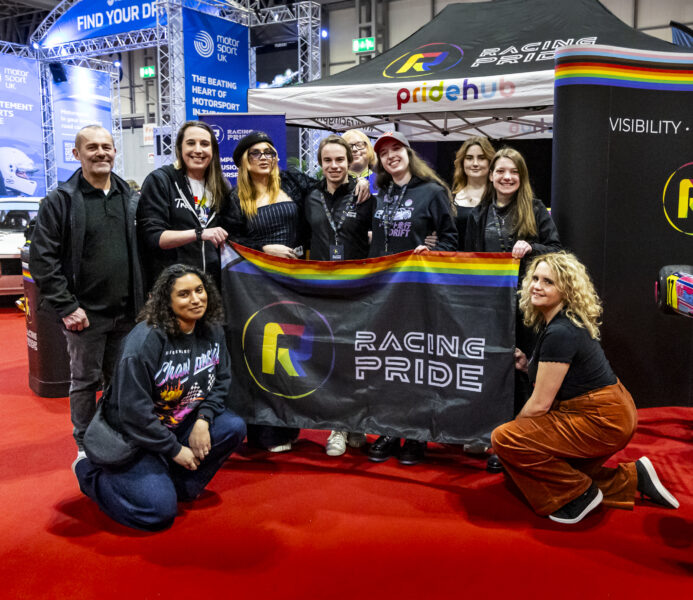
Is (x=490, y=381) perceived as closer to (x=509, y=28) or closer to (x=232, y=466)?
(x=232, y=466)

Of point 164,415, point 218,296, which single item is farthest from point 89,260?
point 164,415

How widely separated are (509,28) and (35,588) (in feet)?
20.5

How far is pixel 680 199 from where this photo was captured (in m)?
3.82

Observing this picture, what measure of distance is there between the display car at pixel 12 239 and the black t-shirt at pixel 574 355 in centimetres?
792

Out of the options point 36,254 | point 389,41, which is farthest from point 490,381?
point 389,41

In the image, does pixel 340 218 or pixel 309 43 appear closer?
pixel 340 218

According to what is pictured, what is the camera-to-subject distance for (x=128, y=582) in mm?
2316

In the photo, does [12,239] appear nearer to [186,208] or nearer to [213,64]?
[213,64]

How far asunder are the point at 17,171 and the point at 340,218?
39.9 ft

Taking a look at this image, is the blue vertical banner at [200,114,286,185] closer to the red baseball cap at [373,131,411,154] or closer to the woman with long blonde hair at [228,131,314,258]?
the woman with long blonde hair at [228,131,314,258]

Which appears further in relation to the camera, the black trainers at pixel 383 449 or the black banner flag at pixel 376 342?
the black trainers at pixel 383 449

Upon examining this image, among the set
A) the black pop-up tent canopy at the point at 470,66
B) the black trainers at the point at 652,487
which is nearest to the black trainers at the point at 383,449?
the black trainers at the point at 652,487

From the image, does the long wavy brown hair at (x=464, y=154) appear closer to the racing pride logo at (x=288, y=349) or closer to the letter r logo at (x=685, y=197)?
the letter r logo at (x=685, y=197)

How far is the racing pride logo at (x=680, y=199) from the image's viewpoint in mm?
3795
